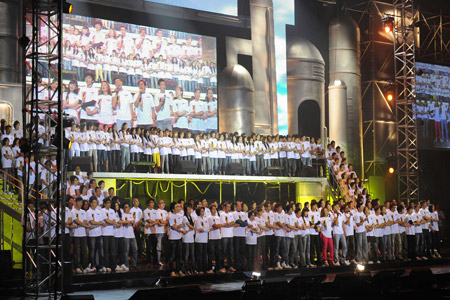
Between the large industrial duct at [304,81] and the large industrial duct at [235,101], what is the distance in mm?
2521

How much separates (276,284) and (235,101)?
561 inches

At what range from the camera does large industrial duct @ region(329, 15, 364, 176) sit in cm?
2612

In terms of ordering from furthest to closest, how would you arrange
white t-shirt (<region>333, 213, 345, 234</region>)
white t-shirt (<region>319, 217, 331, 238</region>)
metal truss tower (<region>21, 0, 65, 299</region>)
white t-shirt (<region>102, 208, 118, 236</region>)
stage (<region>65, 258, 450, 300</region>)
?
white t-shirt (<region>333, 213, 345, 234</region>) → white t-shirt (<region>319, 217, 331, 238</region>) → white t-shirt (<region>102, 208, 118, 236</region>) → metal truss tower (<region>21, 0, 65, 299</region>) → stage (<region>65, 258, 450, 300</region>)

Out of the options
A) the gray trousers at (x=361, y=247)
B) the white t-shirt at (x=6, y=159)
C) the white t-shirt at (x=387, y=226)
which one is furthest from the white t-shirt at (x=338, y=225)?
the white t-shirt at (x=6, y=159)

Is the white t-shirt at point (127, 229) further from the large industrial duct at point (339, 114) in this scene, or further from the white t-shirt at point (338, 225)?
the large industrial duct at point (339, 114)

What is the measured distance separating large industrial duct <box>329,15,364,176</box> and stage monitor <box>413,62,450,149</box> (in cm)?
263

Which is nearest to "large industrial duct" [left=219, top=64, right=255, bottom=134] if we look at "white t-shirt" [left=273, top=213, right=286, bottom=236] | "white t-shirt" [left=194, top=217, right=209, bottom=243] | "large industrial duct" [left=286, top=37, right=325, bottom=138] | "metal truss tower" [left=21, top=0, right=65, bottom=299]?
"large industrial duct" [left=286, top=37, right=325, bottom=138]

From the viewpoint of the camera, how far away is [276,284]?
10.1 meters

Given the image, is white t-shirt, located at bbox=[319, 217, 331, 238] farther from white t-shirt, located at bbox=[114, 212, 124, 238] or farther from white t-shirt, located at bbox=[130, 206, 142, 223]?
white t-shirt, located at bbox=[114, 212, 124, 238]

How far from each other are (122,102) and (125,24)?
273 cm

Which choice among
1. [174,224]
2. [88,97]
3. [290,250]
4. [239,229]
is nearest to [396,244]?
[290,250]

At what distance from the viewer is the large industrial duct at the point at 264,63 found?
82.2 ft

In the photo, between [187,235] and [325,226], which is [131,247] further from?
[325,226]

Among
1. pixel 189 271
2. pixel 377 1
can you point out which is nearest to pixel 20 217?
pixel 189 271
